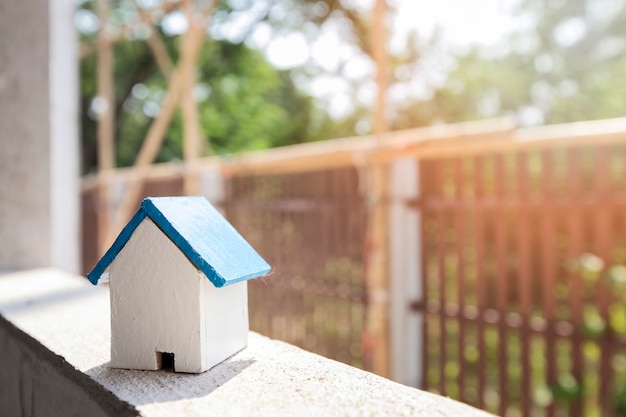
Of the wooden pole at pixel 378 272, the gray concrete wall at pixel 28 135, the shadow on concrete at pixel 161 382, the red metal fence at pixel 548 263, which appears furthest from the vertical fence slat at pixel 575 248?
the shadow on concrete at pixel 161 382

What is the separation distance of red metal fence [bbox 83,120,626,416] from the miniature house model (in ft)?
6.66

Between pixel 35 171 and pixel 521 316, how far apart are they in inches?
88.5

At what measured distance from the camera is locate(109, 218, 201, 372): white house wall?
2.40 ft

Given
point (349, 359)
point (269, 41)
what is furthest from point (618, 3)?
point (349, 359)

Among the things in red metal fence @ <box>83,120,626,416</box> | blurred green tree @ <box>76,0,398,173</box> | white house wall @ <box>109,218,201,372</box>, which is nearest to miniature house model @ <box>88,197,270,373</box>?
white house wall @ <box>109,218,201,372</box>

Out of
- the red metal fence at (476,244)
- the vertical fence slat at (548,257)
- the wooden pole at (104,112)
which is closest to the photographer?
the red metal fence at (476,244)

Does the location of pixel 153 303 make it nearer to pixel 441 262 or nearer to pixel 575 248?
pixel 575 248

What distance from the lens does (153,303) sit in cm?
75

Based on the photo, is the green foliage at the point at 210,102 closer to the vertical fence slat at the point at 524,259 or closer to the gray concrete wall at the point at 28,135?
the vertical fence slat at the point at 524,259

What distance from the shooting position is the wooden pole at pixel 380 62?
3350 mm

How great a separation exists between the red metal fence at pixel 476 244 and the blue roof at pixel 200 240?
77.3 inches

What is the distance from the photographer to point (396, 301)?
3.42m

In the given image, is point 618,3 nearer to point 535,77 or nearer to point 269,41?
point 535,77

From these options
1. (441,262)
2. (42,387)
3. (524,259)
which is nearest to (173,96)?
(441,262)
